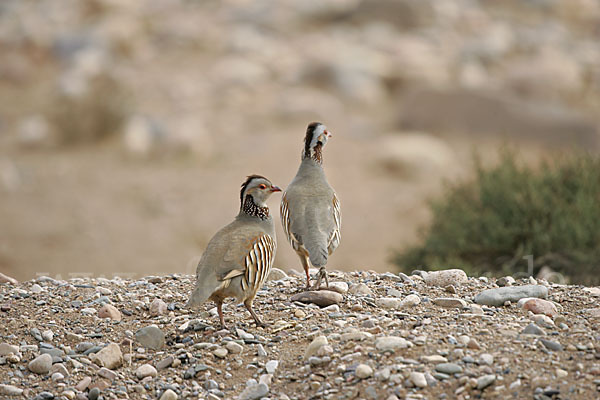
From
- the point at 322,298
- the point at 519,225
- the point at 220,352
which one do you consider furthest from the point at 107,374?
the point at 519,225

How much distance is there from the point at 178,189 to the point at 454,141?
7.08 metres

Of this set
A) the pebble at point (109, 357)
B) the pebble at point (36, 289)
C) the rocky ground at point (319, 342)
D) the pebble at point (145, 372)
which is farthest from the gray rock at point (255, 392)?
the pebble at point (36, 289)

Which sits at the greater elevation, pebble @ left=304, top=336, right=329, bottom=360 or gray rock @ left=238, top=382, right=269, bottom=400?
pebble @ left=304, top=336, right=329, bottom=360

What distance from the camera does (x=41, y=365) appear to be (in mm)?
4691

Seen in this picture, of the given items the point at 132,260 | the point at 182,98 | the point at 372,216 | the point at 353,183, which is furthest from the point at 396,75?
the point at 132,260

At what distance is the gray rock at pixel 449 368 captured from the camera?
417cm

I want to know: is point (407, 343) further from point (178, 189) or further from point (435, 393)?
point (178, 189)

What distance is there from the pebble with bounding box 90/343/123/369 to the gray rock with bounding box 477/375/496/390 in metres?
2.03

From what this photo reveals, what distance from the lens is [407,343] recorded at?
14.6ft

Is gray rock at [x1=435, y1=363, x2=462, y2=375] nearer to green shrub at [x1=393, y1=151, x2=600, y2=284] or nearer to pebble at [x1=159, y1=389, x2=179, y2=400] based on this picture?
pebble at [x1=159, y1=389, x2=179, y2=400]

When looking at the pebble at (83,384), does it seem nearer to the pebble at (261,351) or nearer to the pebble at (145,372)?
the pebble at (145,372)

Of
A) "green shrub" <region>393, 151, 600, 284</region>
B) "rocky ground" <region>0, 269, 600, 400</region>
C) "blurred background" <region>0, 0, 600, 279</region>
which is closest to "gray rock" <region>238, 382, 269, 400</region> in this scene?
"rocky ground" <region>0, 269, 600, 400</region>

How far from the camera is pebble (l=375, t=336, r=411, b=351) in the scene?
4434mm

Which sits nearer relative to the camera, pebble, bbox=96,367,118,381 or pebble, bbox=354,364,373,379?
pebble, bbox=354,364,373,379
